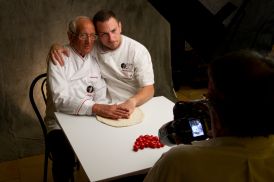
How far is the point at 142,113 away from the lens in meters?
1.85

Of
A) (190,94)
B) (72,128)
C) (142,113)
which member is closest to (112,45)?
(142,113)

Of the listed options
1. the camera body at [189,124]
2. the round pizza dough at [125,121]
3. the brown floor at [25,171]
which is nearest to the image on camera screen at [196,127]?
the camera body at [189,124]

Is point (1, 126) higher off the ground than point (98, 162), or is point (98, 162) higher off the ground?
point (98, 162)

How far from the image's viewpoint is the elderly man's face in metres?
2.02

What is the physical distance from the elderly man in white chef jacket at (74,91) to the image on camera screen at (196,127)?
2.11 ft

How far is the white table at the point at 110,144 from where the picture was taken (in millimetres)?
1360

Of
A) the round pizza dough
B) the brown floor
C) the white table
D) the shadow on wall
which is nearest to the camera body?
the white table

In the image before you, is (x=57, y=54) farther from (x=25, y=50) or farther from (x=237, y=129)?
(x=237, y=129)

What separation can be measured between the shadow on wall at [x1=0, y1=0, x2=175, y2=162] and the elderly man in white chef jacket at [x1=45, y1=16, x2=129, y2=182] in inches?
33.1

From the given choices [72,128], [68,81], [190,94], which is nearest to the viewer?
[72,128]

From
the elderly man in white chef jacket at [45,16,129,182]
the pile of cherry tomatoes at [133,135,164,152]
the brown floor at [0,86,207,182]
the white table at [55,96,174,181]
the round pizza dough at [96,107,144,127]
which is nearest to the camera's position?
the white table at [55,96,174,181]

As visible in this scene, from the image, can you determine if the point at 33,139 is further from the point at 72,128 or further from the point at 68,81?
the point at 72,128

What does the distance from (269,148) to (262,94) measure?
16 centimetres

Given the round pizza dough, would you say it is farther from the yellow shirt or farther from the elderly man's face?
the yellow shirt
